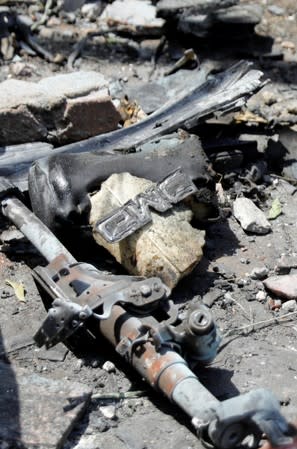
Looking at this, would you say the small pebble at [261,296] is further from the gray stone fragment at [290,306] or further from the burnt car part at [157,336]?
the burnt car part at [157,336]

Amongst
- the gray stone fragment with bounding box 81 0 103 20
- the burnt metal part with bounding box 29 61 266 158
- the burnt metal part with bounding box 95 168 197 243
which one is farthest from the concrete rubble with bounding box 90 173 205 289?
the gray stone fragment with bounding box 81 0 103 20

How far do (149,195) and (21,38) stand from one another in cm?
349

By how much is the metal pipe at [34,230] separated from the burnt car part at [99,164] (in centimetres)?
11

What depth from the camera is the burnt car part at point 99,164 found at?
4984 mm

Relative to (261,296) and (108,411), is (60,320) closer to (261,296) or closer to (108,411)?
(108,411)

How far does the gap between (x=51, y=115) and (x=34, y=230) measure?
4.71ft

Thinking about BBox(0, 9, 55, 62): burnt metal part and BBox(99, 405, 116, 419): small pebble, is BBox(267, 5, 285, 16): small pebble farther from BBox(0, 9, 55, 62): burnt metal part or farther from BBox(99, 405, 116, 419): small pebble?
BBox(99, 405, 116, 419): small pebble

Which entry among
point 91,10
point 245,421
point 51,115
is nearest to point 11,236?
point 51,115

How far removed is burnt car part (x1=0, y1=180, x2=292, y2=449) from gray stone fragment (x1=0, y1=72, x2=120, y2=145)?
1578 mm

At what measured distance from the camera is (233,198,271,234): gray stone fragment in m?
5.49

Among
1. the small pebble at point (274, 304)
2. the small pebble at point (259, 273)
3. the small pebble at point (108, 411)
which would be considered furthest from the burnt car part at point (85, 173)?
the small pebble at point (108, 411)

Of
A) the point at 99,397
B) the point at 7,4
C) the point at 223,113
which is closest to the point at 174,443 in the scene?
the point at 99,397

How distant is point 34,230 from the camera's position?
4883 millimetres

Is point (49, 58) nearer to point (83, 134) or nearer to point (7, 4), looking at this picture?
point (7, 4)
